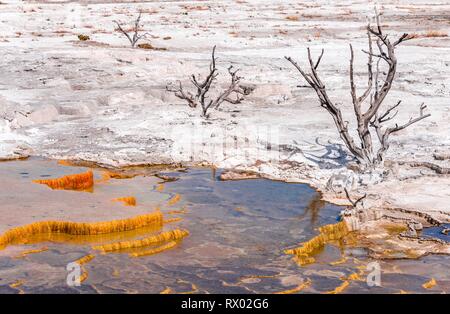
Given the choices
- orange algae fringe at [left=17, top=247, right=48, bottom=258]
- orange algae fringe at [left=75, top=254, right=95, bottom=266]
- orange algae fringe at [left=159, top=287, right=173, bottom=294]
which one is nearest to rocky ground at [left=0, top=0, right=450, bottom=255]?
orange algae fringe at [left=159, top=287, right=173, bottom=294]

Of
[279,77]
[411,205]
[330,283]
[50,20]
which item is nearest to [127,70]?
[279,77]

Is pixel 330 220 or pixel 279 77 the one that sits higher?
pixel 279 77

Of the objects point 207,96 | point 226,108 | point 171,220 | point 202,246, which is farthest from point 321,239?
point 207,96

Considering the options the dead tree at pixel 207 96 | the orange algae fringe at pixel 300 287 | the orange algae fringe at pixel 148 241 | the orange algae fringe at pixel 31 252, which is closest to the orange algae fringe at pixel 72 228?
the orange algae fringe at pixel 31 252

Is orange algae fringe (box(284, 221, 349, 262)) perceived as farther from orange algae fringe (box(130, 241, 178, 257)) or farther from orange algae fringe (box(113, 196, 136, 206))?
orange algae fringe (box(113, 196, 136, 206))
